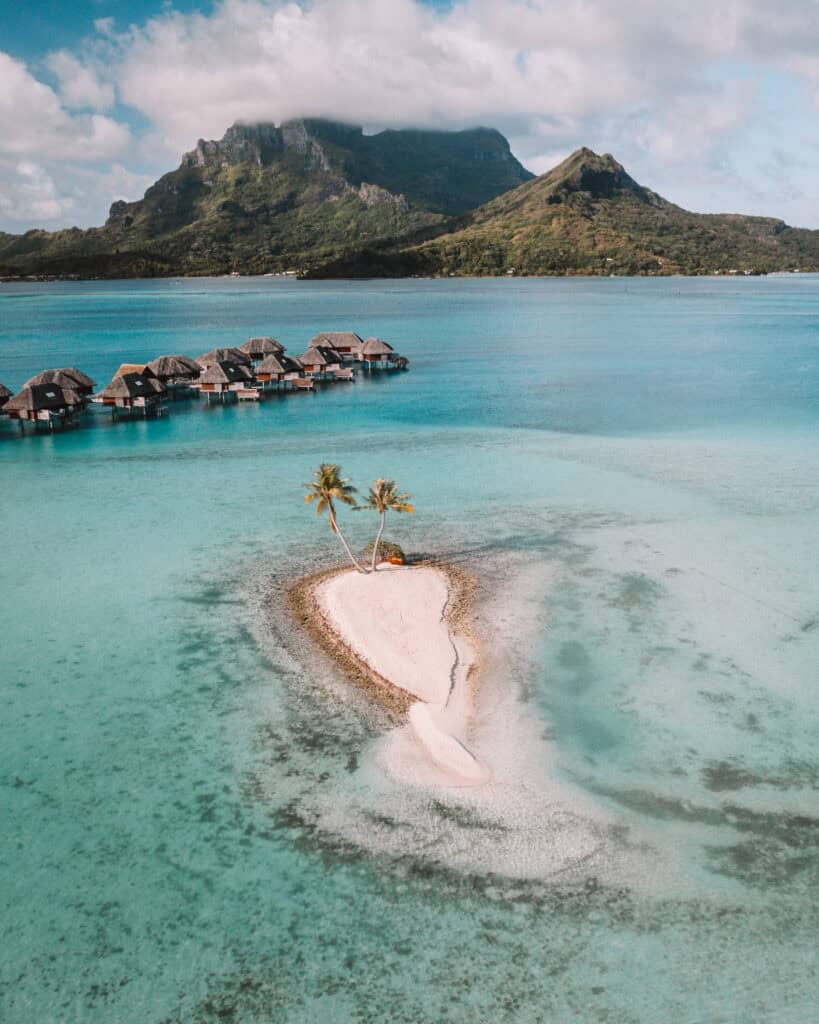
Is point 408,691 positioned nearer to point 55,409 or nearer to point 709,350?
point 55,409

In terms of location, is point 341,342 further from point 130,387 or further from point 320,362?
point 130,387

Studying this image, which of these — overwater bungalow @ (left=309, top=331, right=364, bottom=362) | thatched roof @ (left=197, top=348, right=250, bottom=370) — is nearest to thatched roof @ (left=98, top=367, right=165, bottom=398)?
thatched roof @ (left=197, top=348, right=250, bottom=370)

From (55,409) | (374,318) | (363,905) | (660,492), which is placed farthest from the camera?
(374,318)

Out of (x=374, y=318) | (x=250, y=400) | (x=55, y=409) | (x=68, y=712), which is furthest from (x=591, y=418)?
(x=374, y=318)

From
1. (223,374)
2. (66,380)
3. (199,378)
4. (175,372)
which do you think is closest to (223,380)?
(223,374)

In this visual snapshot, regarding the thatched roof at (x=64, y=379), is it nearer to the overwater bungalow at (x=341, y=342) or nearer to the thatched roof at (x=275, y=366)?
the thatched roof at (x=275, y=366)

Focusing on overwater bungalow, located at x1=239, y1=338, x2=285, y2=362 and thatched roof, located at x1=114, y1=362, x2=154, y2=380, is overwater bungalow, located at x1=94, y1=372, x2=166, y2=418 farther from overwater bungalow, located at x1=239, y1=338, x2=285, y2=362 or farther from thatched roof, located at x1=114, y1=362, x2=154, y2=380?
overwater bungalow, located at x1=239, y1=338, x2=285, y2=362
